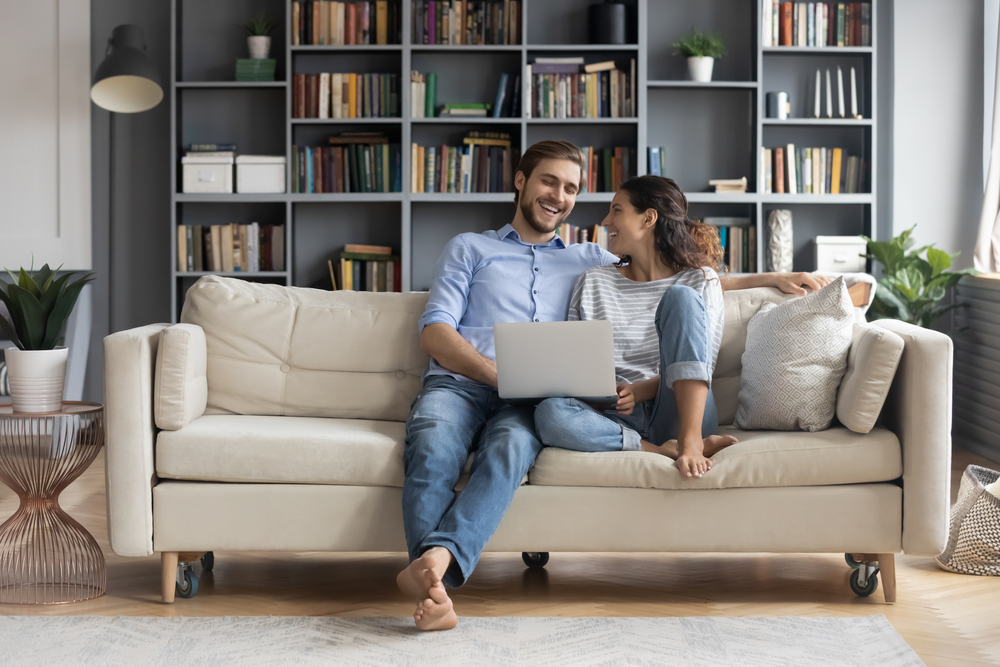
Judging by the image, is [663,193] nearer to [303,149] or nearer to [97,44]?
[303,149]

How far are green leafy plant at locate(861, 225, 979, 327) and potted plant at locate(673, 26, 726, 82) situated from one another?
3.75 ft

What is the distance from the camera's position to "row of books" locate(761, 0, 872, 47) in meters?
4.30

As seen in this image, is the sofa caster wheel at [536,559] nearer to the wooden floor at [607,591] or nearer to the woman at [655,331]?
the wooden floor at [607,591]

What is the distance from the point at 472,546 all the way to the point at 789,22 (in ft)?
11.4

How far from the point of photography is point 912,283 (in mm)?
3969

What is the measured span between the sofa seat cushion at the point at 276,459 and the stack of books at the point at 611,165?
2693mm

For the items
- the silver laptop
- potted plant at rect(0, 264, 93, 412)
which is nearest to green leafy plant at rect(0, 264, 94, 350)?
potted plant at rect(0, 264, 93, 412)

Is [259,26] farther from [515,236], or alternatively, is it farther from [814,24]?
[814,24]

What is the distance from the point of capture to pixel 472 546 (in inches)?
71.1

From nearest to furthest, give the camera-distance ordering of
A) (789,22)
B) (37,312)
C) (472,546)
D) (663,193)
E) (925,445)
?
(472,546) < (925,445) < (37,312) < (663,193) < (789,22)

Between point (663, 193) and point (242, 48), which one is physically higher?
point (242, 48)

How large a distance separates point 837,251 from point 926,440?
260cm

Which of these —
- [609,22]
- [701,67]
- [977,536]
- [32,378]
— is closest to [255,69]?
[609,22]

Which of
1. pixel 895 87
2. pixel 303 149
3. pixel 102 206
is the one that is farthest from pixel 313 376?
pixel 895 87
